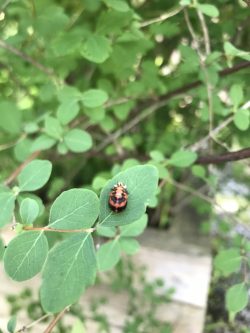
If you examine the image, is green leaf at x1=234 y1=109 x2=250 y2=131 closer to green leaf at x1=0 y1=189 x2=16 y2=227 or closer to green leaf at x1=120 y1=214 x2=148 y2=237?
green leaf at x1=120 y1=214 x2=148 y2=237

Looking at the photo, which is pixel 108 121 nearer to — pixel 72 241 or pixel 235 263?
pixel 235 263

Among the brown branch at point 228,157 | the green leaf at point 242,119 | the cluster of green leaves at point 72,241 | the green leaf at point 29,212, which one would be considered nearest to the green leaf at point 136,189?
the cluster of green leaves at point 72,241

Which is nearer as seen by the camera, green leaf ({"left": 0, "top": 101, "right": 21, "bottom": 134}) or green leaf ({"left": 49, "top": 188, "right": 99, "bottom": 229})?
green leaf ({"left": 49, "top": 188, "right": 99, "bottom": 229})

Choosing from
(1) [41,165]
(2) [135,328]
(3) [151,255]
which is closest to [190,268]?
(3) [151,255]

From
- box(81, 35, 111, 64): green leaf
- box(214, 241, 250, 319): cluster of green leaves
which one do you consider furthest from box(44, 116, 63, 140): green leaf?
box(214, 241, 250, 319): cluster of green leaves

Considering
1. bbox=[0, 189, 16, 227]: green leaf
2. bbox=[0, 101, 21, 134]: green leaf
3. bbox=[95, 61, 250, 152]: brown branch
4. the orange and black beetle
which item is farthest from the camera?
bbox=[0, 101, 21, 134]: green leaf

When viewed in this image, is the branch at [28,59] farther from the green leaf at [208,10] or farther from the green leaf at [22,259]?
the green leaf at [22,259]

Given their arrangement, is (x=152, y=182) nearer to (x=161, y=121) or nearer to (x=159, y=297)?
(x=159, y=297)
